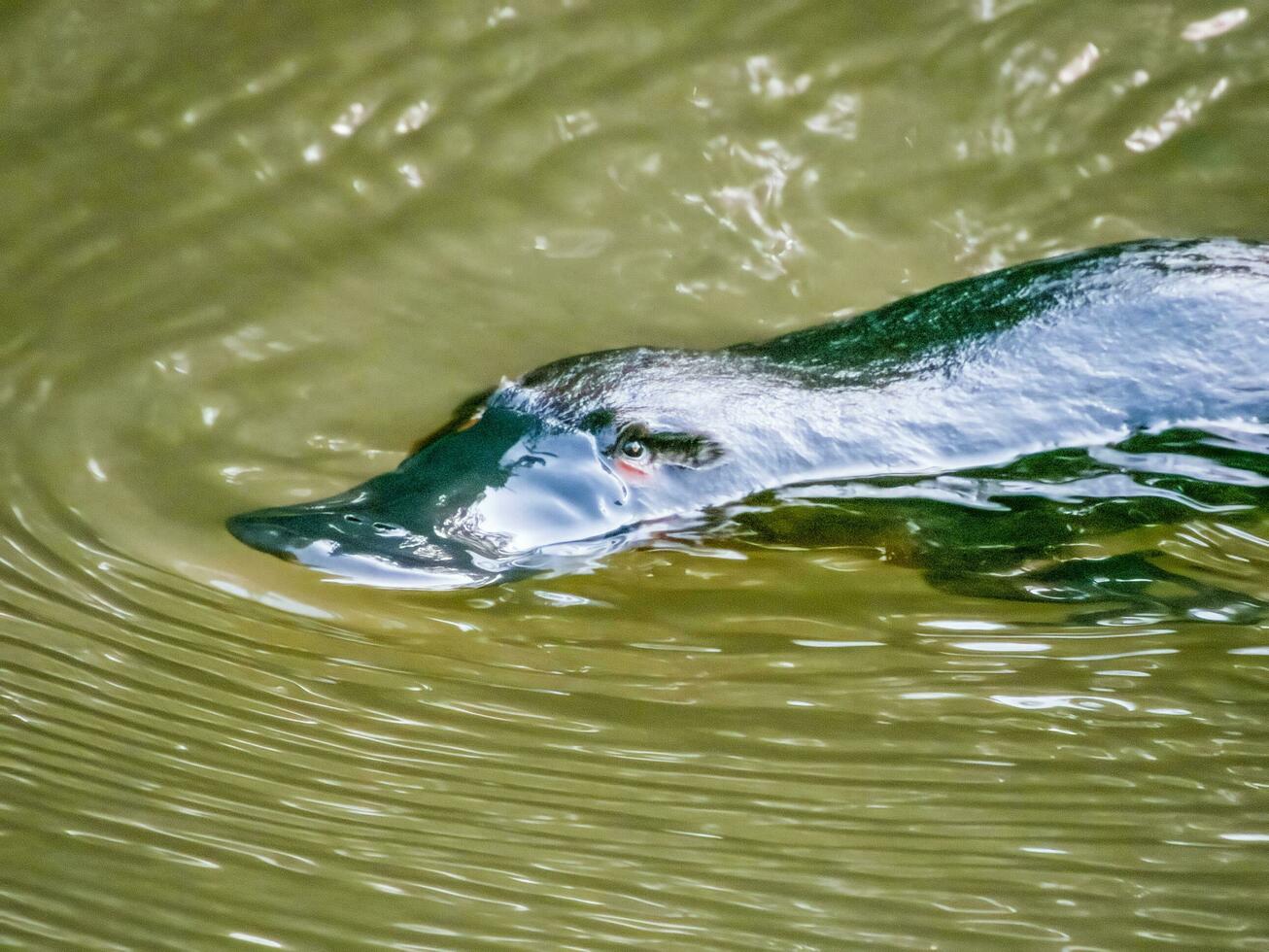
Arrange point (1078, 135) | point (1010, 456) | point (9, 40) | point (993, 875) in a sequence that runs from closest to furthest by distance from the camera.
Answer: point (993, 875), point (1010, 456), point (9, 40), point (1078, 135)

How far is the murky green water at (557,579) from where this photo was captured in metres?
1.64

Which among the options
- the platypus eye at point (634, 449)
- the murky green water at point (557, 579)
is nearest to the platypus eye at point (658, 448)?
the platypus eye at point (634, 449)

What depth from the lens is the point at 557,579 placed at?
7.19 ft

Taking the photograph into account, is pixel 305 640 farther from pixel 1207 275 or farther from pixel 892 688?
pixel 1207 275

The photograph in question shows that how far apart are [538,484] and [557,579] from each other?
0.20 m

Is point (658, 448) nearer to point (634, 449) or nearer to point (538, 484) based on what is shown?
point (634, 449)

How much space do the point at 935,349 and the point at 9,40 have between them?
205 cm

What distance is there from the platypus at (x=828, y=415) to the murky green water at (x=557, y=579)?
0.47 ft

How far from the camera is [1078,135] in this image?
3521mm

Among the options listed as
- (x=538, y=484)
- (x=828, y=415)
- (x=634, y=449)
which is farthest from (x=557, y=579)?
(x=828, y=415)

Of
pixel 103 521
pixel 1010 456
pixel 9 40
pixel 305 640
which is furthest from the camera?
pixel 9 40


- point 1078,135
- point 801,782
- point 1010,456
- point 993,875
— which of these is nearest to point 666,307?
point 1010,456

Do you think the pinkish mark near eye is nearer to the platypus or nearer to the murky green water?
the platypus

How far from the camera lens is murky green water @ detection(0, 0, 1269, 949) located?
5.39 ft
